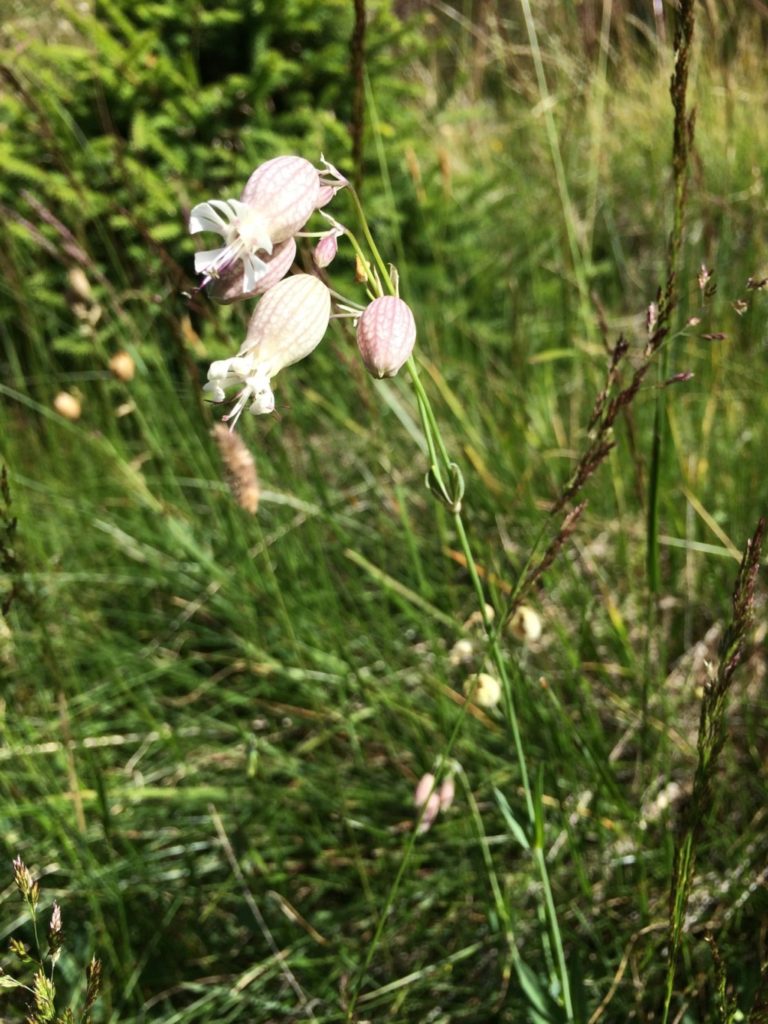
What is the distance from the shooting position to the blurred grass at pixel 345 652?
1209 millimetres

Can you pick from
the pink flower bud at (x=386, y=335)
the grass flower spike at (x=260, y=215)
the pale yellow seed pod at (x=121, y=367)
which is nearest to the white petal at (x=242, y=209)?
the grass flower spike at (x=260, y=215)

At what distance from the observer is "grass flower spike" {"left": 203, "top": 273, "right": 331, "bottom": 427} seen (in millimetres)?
750

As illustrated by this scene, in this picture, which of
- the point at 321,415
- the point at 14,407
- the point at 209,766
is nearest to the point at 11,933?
the point at 209,766

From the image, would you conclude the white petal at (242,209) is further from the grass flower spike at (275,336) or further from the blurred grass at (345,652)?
the blurred grass at (345,652)

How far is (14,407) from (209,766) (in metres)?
1.65

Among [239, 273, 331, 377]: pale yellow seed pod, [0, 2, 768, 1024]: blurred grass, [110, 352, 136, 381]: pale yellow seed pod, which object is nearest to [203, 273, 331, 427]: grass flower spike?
[239, 273, 331, 377]: pale yellow seed pod

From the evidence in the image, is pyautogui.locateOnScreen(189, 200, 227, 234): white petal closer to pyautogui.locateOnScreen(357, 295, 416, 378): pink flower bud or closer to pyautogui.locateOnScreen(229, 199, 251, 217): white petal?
pyautogui.locateOnScreen(229, 199, 251, 217): white petal

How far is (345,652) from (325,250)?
0.72m

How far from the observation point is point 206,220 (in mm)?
740

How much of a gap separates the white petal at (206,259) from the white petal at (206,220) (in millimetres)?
17

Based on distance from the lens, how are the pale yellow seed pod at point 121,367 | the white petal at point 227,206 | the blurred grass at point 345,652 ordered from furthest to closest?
the pale yellow seed pod at point 121,367 → the blurred grass at point 345,652 → the white petal at point 227,206

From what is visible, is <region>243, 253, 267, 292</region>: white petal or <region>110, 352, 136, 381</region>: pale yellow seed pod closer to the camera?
<region>243, 253, 267, 292</region>: white petal

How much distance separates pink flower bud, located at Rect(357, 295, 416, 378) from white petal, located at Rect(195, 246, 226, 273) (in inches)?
4.9

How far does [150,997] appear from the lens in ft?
4.15
